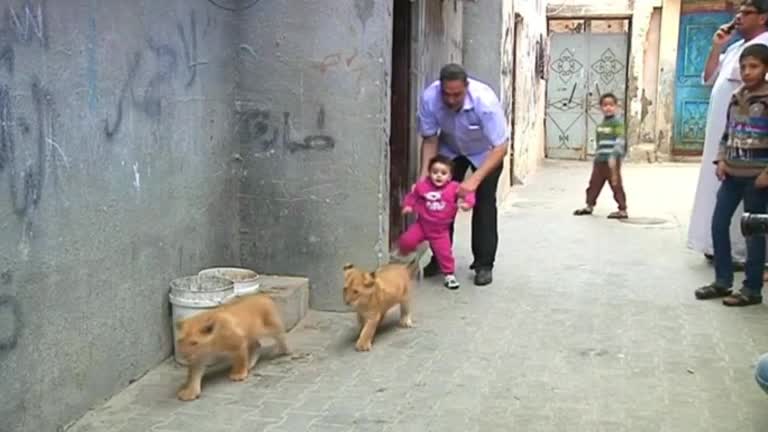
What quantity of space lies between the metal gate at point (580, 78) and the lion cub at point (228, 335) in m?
14.1

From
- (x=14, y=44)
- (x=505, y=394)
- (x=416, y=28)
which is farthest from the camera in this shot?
(x=416, y=28)

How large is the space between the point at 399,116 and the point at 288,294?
2.45 m

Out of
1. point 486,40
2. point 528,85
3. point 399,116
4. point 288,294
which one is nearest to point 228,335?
point 288,294

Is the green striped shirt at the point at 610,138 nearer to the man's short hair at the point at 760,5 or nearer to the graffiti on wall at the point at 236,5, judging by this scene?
the man's short hair at the point at 760,5

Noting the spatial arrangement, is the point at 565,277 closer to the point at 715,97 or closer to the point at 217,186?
the point at 715,97

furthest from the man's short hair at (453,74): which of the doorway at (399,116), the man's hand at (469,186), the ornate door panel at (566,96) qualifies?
the ornate door panel at (566,96)

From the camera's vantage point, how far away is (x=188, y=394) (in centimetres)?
428

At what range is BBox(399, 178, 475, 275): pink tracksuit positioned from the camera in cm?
638

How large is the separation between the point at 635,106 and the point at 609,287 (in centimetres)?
1135

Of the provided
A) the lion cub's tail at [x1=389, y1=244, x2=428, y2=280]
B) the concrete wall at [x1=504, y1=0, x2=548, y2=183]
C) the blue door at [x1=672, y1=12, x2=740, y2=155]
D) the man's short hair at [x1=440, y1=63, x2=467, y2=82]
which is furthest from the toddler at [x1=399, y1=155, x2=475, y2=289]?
the blue door at [x1=672, y1=12, x2=740, y2=155]

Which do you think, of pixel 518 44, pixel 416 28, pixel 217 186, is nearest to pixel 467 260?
pixel 416 28

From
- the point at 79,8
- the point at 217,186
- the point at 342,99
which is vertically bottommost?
the point at 217,186

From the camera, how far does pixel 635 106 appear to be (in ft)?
56.5

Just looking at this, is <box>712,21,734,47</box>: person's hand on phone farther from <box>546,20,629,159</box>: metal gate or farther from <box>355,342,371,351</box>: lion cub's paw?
<box>546,20,629,159</box>: metal gate
